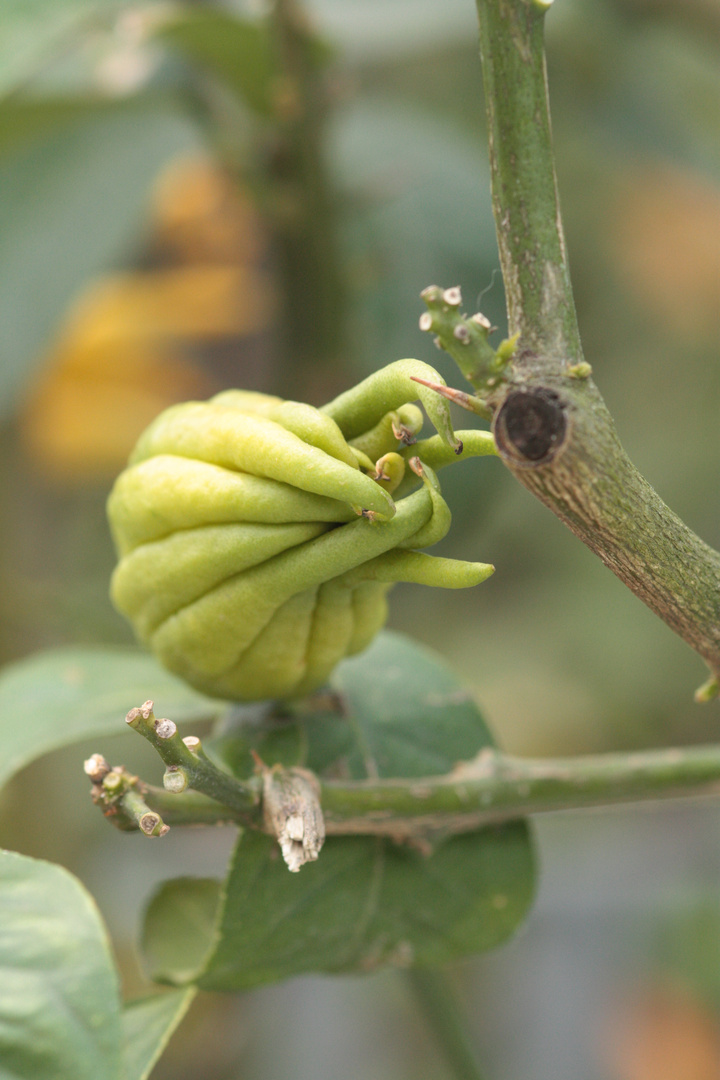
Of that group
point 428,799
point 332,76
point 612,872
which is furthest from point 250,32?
point 612,872

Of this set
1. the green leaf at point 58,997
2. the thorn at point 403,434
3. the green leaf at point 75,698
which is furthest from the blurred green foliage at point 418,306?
the green leaf at point 58,997

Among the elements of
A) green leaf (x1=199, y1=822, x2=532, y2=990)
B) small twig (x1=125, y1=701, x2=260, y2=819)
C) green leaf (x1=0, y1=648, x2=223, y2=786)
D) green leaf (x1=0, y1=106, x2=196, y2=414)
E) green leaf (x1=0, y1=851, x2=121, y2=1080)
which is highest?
green leaf (x1=0, y1=106, x2=196, y2=414)

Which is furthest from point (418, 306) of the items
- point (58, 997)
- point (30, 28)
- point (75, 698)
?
→ point (58, 997)

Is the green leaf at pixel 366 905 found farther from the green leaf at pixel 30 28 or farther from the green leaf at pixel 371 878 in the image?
the green leaf at pixel 30 28

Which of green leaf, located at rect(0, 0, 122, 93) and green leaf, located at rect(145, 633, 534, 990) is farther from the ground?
green leaf, located at rect(0, 0, 122, 93)

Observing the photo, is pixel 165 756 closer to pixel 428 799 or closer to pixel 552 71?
pixel 428 799

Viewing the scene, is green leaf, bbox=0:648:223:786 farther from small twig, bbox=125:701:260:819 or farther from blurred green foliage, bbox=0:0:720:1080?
blurred green foliage, bbox=0:0:720:1080

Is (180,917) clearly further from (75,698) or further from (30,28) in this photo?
(30,28)

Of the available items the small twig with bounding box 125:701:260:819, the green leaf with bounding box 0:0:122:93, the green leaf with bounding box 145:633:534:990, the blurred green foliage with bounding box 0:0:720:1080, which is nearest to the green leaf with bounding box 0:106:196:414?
the blurred green foliage with bounding box 0:0:720:1080

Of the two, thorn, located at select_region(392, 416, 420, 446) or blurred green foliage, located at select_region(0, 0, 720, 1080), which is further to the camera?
blurred green foliage, located at select_region(0, 0, 720, 1080)
